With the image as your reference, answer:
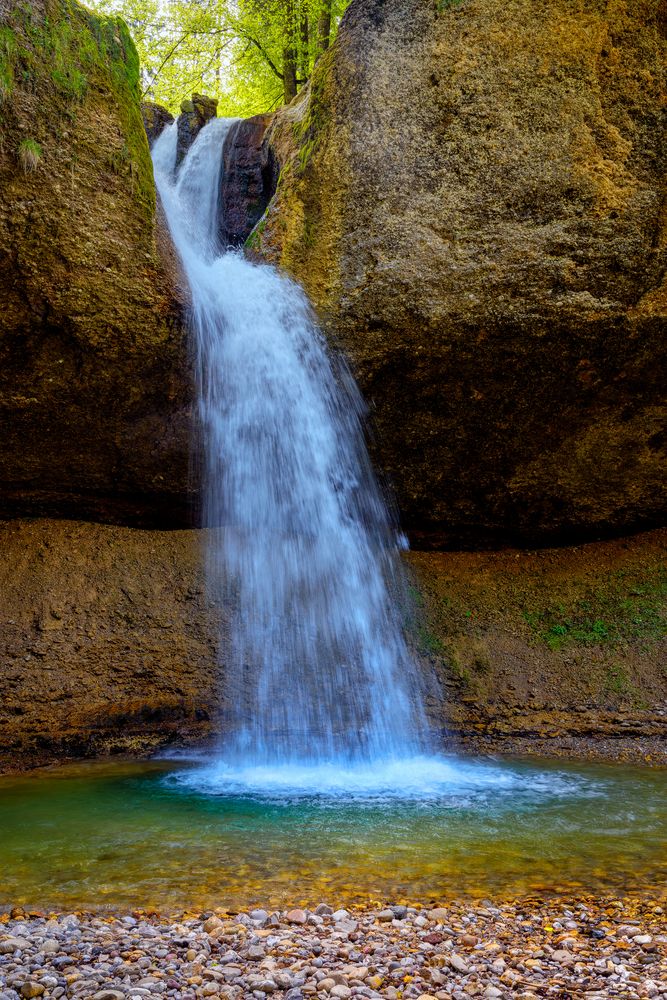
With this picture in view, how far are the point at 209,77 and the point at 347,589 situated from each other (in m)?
11.3

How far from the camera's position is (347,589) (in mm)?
6891

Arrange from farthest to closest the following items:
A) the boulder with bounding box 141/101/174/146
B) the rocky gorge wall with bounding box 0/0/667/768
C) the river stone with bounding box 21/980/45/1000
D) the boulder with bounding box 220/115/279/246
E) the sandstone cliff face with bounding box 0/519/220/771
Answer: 1. the boulder with bounding box 141/101/174/146
2. the boulder with bounding box 220/115/279/246
3. the sandstone cliff face with bounding box 0/519/220/771
4. the rocky gorge wall with bounding box 0/0/667/768
5. the river stone with bounding box 21/980/45/1000

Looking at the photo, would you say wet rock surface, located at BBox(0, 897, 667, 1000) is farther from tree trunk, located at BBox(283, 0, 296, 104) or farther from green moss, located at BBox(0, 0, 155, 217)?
tree trunk, located at BBox(283, 0, 296, 104)

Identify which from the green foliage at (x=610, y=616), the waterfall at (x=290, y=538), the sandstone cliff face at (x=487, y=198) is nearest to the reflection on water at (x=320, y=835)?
the waterfall at (x=290, y=538)

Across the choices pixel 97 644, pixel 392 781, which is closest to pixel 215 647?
pixel 97 644

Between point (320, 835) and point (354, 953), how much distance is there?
55.1 inches

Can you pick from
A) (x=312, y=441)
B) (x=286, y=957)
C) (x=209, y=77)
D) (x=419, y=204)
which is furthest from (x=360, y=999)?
(x=209, y=77)

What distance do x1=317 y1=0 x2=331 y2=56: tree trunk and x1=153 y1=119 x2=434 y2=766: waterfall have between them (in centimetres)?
591

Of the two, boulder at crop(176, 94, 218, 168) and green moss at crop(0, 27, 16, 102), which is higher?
boulder at crop(176, 94, 218, 168)

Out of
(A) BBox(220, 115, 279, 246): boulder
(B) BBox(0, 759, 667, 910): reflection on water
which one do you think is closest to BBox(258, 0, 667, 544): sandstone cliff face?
(A) BBox(220, 115, 279, 246): boulder

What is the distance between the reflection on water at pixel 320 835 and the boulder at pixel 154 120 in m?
8.42

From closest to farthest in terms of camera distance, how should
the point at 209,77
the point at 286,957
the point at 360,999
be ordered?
the point at 360,999
the point at 286,957
the point at 209,77

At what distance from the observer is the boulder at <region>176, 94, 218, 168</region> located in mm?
9656

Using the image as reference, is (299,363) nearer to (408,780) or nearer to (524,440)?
(524,440)
